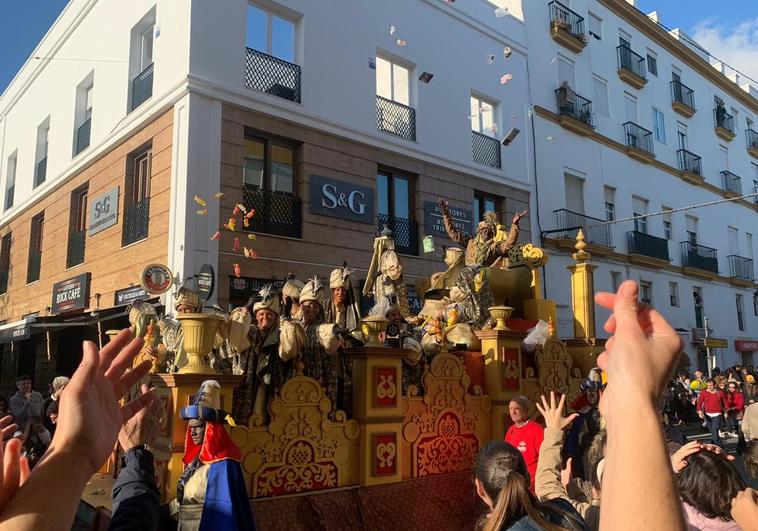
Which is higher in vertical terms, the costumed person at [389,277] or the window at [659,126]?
the window at [659,126]

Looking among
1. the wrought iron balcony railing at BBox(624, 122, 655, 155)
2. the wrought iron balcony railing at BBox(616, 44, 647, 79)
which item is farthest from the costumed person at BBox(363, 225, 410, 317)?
the wrought iron balcony railing at BBox(616, 44, 647, 79)

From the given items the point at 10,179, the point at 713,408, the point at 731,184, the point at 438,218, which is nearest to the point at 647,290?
the point at 713,408

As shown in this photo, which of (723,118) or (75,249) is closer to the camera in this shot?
(75,249)

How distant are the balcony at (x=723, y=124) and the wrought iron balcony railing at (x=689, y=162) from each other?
2874mm

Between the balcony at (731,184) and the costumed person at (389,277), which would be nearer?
the costumed person at (389,277)

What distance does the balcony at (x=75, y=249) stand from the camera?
49.5 ft

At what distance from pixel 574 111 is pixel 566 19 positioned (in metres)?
3.24

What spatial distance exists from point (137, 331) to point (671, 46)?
26.5 metres

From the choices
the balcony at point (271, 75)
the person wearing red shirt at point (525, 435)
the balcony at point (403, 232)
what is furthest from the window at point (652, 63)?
the person wearing red shirt at point (525, 435)

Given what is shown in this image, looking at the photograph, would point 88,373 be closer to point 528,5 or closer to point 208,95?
point 208,95

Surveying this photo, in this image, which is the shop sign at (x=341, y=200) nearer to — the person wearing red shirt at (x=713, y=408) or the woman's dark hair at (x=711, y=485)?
the person wearing red shirt at (x=713, y=408)

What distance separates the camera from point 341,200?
1369 centimetres

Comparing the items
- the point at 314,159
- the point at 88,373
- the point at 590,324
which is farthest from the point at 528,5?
the point at 88,373

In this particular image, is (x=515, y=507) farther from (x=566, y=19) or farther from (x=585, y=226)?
(x=566, y=19)
